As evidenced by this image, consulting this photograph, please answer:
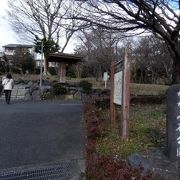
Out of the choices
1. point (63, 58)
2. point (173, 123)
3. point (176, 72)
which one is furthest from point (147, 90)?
point (173, 123)

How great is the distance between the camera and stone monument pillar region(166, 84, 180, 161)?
5.43 meters

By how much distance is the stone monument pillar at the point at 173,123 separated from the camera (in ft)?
17.8

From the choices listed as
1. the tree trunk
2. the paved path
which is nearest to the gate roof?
the tree trunk

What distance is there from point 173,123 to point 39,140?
12.8 ft

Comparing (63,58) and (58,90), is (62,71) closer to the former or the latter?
(63,58)

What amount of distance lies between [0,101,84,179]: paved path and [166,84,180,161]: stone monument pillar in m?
1.66

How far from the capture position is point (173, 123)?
545 centimetres

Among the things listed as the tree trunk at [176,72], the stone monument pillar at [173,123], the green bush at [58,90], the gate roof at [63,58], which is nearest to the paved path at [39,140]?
the stone monument pillar at [173,123]

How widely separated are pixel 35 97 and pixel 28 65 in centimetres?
2807

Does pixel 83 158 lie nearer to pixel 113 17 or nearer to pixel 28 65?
pixel 113 17

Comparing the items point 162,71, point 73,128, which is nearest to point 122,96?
point 73,128

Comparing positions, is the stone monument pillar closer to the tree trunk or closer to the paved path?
the paved path

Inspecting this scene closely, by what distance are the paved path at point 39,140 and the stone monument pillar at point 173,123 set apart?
1.66 m

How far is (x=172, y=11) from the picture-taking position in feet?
49.6
